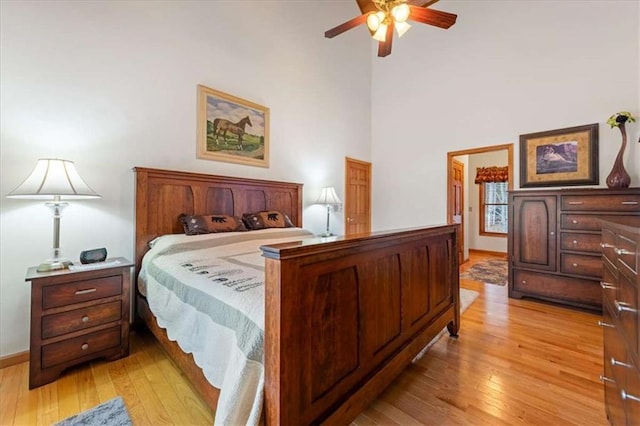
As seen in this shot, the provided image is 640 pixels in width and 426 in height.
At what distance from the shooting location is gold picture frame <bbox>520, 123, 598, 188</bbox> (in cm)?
325

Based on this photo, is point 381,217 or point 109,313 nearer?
point 109,313

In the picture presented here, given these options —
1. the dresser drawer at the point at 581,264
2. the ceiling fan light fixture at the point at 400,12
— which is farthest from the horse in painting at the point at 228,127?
the dresser drawer at the point at 581,264

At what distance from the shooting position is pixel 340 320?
124cm

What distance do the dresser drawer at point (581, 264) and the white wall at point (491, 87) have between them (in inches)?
38.2

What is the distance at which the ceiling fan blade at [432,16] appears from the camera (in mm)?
2336

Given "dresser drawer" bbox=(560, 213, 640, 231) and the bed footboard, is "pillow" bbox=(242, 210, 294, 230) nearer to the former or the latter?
the bed footboard

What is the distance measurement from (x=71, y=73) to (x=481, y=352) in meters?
3.96

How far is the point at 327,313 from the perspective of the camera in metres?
1.17

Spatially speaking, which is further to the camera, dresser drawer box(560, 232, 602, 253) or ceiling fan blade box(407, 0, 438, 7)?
dresser drawer box(560, 232, 602, 253)

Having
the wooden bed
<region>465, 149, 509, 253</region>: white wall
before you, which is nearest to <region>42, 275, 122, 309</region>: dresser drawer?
the wooden bed

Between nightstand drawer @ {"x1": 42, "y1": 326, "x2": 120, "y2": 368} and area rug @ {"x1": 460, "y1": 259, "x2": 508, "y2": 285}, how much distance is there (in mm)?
4615

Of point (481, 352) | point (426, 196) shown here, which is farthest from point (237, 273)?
point (426, 196)

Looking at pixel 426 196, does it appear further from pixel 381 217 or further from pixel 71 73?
pixel 71 73

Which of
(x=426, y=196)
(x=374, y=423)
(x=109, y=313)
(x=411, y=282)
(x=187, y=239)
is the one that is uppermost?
(x=426, y=196)
